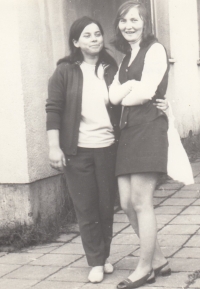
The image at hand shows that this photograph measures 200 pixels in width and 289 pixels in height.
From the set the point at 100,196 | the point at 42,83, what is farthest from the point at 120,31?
the point at 42,83

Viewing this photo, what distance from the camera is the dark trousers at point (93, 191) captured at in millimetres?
4125

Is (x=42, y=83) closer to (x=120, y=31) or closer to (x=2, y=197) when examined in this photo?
(x=2, y=197)

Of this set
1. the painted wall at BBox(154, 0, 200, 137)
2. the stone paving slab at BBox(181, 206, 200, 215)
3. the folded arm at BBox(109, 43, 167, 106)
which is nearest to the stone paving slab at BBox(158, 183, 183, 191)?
the stone paving slab at BBox(181, 206, 200, 215)

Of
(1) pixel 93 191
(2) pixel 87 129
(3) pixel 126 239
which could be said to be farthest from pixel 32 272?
(2) pixel 87 129

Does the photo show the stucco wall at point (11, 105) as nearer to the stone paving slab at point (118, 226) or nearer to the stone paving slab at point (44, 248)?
the stone paving slab at point (44, 248)

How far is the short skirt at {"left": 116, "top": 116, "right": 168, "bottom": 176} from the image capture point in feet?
12.7

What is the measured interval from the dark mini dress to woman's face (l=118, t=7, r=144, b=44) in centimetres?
10

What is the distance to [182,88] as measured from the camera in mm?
10109

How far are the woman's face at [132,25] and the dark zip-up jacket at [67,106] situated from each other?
37 cm

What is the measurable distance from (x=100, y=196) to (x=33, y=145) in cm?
139

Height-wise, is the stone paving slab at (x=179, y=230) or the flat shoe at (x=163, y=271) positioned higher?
the flat shoe at (x=163, y=271)

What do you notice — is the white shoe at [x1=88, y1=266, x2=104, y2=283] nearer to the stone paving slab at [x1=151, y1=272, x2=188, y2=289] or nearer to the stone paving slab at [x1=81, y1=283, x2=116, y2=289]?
the stone paving slab at [x1=81, y1=283, x2=116, y2=289]

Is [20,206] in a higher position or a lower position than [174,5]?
lower

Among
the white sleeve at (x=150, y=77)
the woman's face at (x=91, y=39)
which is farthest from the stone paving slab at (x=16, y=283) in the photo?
the woman's face at (x=91, y=39)
